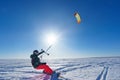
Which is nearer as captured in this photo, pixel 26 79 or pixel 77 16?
pixel 26 79

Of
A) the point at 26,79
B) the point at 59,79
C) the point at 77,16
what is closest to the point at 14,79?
the point at 26,79

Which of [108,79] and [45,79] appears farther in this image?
[108,79]

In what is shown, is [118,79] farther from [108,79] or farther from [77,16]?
[77,16]

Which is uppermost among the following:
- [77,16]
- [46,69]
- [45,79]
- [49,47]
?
[77,16]

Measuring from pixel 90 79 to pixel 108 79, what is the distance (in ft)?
3.67

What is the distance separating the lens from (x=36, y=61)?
1160 cm

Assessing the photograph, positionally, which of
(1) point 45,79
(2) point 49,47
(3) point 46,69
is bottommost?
(1) point 45,79

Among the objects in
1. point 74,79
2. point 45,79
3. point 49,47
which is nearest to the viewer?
point 45,79

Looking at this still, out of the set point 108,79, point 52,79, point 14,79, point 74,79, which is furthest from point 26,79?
point 108,79

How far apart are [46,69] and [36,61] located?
2.57ft

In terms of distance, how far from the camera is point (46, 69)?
11.8m

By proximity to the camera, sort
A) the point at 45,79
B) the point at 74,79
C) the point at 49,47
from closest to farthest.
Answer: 1. the point at 45,79
2. the point at 74,79
3. the point at 49,47

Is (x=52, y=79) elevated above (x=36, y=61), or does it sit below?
below

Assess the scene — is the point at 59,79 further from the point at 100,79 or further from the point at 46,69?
the point at 100,79
